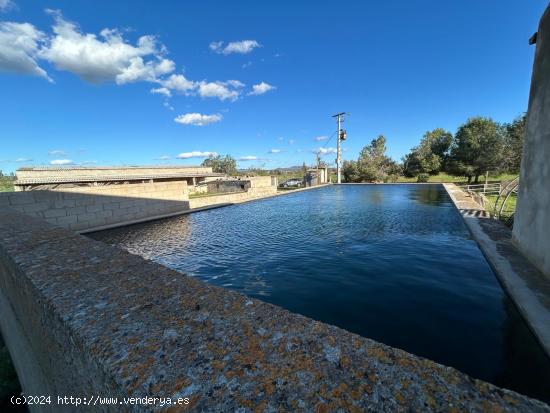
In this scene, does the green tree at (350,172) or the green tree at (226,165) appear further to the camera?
the green tree at (226,165)

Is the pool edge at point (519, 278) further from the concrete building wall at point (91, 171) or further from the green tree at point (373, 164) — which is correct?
the concrete building wall at point (91, 171)

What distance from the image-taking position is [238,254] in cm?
750

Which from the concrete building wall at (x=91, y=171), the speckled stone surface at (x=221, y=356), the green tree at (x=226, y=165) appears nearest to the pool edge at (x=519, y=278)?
the speckled stone surface at (x=221, y=356)

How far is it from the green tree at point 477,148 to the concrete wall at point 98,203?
34548 millimetres

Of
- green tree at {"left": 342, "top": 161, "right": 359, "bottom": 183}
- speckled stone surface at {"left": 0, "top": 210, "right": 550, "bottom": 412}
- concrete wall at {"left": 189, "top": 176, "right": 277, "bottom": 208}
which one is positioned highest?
green tree at {"left": 342, "top": 161, "right": 359, "bottom": 183}

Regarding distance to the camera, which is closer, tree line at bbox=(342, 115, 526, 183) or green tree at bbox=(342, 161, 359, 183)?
tree line at bbox=(342, 115, 526, 183)

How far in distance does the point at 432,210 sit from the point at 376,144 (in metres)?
38.2

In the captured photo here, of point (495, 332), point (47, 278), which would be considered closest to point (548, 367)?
point (495, 332)

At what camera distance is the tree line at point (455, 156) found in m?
29.5

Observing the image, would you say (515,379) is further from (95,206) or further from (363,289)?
(95,206)

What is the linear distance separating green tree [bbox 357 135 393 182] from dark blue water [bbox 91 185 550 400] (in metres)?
29.6

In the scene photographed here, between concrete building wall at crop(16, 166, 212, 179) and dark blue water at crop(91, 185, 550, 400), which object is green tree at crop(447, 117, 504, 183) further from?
concrete building wall at crop(16, 166, 212, 179)

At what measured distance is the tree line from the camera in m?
29.5

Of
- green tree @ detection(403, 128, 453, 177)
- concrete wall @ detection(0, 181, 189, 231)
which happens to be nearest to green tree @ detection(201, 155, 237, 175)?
green tree @ detection(403, 128, 453, 177)
